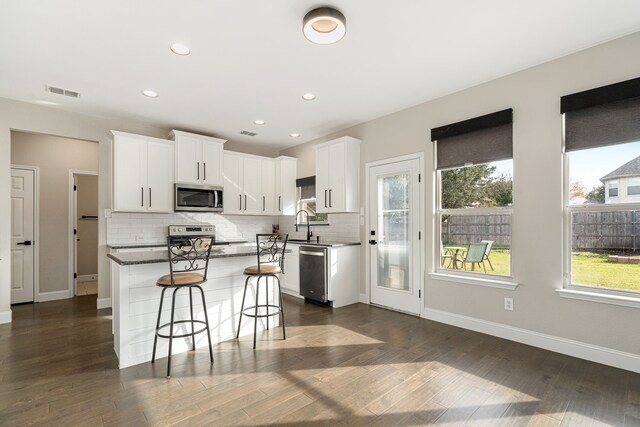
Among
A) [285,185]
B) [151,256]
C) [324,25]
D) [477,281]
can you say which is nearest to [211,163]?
[285,185]

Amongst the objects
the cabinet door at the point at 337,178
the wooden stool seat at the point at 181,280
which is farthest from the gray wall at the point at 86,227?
the wooden stool seat at the point at 181,280

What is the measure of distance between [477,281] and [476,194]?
3.23 ft

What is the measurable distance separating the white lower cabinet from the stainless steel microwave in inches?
55.9

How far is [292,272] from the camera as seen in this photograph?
5328 millimetres

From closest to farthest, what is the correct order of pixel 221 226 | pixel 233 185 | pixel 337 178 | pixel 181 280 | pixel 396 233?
1. pixel 181 280
2. pixel 396 233
3. pixel 337 178
4. pixel 233 185
5. pixel 221 226

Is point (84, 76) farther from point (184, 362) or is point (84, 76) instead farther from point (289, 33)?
point (184, 362)

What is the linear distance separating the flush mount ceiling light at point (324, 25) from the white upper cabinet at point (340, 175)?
2.38 metres

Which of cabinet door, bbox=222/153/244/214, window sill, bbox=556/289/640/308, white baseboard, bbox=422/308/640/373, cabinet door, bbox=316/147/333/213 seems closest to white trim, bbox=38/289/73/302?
cabinet door, bbox=222/153/244/214

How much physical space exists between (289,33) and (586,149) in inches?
111

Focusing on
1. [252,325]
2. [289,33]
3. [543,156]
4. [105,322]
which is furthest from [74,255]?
[543,156]

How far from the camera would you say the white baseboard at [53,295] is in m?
5.08

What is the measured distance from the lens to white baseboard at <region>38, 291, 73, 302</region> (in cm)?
508

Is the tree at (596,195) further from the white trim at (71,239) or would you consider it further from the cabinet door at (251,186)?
the white trim at (71,239)

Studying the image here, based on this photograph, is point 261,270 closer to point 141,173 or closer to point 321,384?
point 321,384
